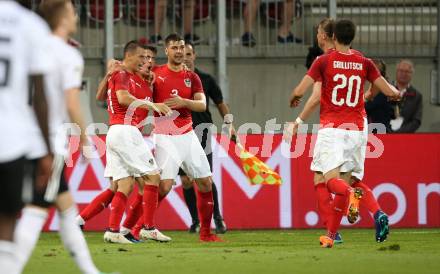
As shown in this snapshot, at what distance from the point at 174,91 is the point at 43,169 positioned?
20.8 feet

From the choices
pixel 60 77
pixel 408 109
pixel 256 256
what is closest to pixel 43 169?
pixel 60 77

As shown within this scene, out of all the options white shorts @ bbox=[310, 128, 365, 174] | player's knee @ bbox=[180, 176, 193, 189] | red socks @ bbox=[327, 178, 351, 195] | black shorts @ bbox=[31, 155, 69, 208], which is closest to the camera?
black shorts @ bbox=[31, 155, 69, 208]

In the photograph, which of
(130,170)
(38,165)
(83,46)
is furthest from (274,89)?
(38,165)

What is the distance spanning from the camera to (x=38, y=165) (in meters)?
6.30

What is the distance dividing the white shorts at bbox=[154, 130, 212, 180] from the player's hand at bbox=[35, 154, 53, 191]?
6.08 meters

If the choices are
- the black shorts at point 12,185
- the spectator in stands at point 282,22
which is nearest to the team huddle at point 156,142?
the spectator in stands at point 282,22

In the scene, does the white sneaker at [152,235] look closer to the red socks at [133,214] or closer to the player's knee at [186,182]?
the red socks at [133,214]

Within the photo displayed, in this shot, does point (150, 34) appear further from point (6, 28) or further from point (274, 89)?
point (6, 28)

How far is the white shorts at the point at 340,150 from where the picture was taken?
450 inches

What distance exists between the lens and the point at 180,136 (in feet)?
41.1

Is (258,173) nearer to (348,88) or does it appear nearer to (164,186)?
(164,186)

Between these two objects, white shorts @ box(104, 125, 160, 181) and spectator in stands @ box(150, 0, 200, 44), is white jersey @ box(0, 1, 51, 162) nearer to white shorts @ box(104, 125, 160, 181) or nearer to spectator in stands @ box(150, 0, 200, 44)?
white shorts @ box(104, 125, 160, 181)

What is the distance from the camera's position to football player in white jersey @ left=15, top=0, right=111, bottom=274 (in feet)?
23.0

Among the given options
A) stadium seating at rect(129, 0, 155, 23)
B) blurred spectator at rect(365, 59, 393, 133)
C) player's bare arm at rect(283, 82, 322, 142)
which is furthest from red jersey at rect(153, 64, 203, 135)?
A: stadium seating at rect(129, 0, 155, 23)
